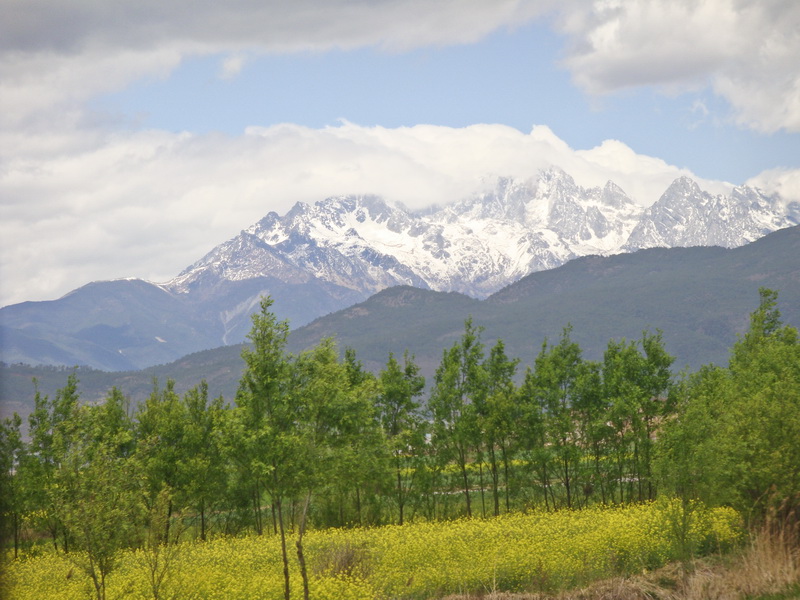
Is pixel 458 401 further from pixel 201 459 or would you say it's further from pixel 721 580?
pixel 721 580

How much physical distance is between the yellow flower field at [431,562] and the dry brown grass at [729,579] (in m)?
1.22

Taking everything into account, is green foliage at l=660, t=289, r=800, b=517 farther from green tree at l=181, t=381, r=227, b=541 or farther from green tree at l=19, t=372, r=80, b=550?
green tree at l=19, t=372, r=80, b=550

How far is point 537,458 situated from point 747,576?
1136 inches

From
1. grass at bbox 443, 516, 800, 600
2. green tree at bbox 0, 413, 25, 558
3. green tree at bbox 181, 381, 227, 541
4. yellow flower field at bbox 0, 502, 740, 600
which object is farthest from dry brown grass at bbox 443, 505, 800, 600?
green tree at bbox 0, 413, 25, 558

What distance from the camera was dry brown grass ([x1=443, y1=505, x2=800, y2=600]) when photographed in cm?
3195

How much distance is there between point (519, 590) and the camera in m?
39.0

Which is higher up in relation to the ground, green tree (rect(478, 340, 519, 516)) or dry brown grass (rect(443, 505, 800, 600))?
green tree (rect(478, 340, 519, 516))

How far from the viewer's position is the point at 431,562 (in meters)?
42.2

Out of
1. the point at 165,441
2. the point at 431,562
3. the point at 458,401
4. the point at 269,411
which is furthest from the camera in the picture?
the point at 458,401

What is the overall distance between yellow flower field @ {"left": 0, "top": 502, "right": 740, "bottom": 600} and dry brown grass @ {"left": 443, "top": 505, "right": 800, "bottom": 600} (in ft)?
4.02

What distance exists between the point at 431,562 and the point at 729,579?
14283 mm

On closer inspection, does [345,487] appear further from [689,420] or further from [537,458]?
[689,420]

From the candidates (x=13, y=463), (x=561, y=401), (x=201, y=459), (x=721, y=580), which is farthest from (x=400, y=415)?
(x=721, y=580)

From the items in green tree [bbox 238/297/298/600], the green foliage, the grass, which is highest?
green tree [bbox 238/297/298/600]
